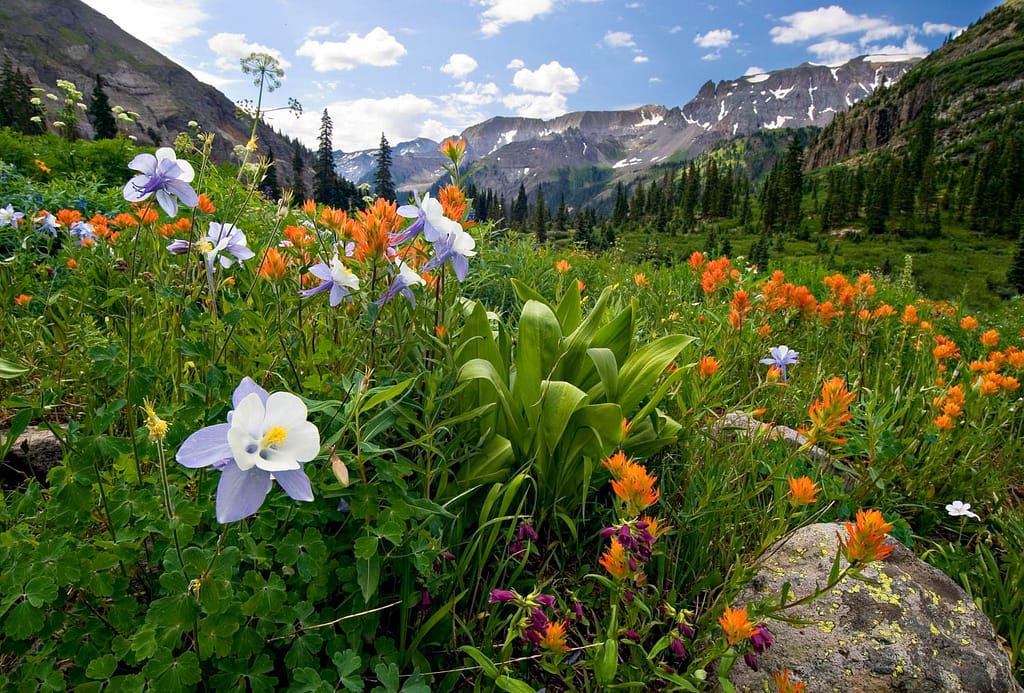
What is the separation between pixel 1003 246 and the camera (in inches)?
1681

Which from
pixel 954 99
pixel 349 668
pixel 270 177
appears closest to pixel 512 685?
pixel 349 668

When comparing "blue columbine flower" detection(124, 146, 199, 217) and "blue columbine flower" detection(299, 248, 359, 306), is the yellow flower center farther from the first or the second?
"blue columbine flower" detection(124, 146, 199, 217)

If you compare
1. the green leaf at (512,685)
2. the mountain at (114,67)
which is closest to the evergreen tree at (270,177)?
the green leaf at (512,685)

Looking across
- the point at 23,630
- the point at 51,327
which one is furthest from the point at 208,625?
the point at 51,327

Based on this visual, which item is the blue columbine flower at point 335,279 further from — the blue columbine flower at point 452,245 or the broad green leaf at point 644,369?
the broad green leaf at point 644,369

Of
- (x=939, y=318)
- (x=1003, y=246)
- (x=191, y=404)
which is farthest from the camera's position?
(x=1003, y=246)

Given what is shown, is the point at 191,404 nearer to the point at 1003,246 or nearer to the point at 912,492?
the point at 912,492

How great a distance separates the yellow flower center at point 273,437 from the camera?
0.77 metres

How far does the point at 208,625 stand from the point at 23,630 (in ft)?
1.07

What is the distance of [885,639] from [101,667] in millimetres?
1805

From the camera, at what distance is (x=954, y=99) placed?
8069 cm

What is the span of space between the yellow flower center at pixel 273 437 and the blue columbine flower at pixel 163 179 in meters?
0.82

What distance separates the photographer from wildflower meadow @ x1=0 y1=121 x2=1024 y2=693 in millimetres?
999

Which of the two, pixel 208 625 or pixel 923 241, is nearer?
pixel 208 625
